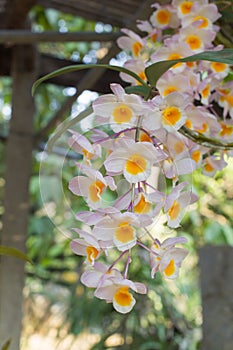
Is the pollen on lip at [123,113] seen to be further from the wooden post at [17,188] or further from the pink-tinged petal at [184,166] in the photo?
the wooden post at [17,188]

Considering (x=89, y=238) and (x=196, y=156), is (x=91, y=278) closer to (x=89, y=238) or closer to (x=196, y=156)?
(x=89, y=238)

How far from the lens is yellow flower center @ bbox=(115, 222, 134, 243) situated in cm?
44

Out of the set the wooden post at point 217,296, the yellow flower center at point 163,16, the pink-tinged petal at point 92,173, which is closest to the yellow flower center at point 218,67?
the yellow flower center at point 163,16

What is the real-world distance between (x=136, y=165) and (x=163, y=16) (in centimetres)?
33

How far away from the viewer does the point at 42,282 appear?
342cm

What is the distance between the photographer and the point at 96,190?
18.4 inches

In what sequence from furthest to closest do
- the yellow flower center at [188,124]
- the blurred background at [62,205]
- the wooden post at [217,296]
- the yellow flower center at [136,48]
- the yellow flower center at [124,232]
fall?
the wooden post at [217,296] < the blurred background at [62,205] < the yellow flower center at [136,48] < the yellow flower center at [188,124] < the yellow flower center at [124,232]

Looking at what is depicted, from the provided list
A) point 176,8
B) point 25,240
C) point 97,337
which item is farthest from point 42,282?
point 176,8

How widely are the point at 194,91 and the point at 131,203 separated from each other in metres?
0.20

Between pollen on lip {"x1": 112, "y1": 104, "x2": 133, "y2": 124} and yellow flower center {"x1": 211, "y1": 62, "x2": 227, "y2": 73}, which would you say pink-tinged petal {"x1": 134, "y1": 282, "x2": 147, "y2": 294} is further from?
yellow flower center {"x1": 211, "y1": 62, "x2": 227, "y2": 73}

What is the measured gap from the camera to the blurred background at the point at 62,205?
0.96 metres

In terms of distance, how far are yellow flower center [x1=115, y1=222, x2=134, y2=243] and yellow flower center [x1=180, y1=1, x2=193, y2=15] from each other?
0.32m

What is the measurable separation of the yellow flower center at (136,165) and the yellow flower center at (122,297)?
0.33 feet

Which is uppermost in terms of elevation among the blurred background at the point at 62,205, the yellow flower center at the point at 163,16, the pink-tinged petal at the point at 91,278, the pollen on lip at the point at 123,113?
the pollen on lip at the point at 123,113
